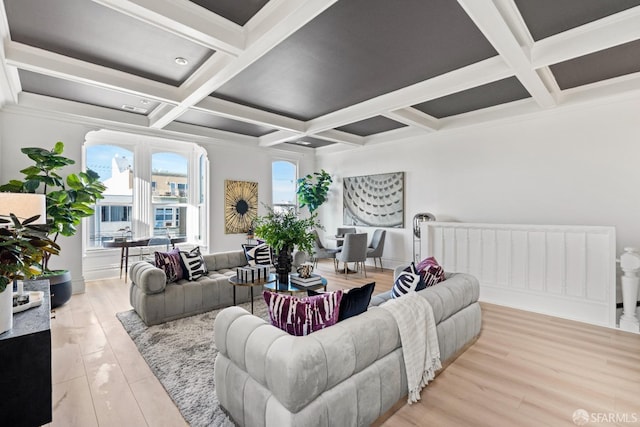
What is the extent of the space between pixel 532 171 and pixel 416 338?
Result: 152 inches

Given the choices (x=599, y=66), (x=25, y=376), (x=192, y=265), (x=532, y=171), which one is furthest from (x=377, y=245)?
(x=25, y=376)

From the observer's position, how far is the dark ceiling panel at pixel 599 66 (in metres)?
3.07

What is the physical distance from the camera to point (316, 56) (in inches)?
124

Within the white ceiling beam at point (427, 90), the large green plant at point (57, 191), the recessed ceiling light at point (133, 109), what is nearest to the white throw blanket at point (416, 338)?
the white ceiling beam at point (427, 90)

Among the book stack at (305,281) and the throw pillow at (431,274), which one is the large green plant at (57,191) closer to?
the book stack at (305,281)

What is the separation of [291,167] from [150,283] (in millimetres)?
5149

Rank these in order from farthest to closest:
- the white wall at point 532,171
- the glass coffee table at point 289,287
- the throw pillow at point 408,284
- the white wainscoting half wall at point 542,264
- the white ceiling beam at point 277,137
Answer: the white ceiling beam at point 277,137 → the white wall at point 532,171 → the white wainscoting half wall at point 542,264 → the glass coffee table at point 289,287 → the throw pillow at point 408,284

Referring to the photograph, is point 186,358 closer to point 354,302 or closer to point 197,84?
point 354,302

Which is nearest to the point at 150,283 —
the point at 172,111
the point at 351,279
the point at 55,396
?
the point at 55,396

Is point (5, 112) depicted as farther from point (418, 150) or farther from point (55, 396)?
point (418, 150)

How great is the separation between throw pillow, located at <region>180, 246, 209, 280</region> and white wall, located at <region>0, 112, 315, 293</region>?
226 centimetres

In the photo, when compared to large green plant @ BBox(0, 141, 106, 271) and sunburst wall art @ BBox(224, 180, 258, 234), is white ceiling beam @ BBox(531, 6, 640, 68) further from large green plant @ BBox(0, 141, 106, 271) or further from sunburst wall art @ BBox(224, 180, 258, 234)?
large green plant @ BBox(0, 141, 106, 271)

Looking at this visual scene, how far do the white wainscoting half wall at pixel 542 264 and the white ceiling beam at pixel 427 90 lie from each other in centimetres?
205

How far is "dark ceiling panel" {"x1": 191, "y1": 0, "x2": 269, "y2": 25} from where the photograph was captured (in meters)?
2.35
